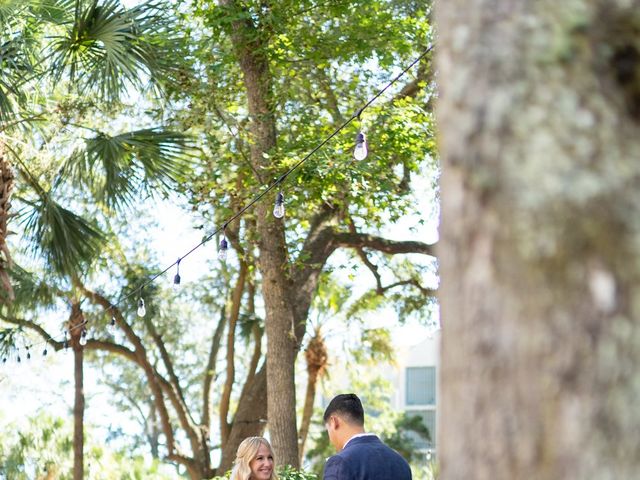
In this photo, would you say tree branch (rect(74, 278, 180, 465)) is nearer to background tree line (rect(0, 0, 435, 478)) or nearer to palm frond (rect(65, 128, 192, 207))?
background tree line (rect(0, 0, 435, 478))

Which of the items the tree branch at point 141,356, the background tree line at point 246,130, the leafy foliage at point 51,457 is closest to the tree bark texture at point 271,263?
the background tree line at point 246,130

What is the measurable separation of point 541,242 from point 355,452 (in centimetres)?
337

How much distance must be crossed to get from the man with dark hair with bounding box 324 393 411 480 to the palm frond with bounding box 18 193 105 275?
7.21 metres

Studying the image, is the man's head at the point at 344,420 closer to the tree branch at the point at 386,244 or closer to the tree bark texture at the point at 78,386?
the tree branch at the point at 386,244

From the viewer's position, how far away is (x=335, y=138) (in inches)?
470

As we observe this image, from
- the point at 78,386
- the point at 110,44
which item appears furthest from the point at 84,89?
the point at 78,386

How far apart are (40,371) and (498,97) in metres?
26.5

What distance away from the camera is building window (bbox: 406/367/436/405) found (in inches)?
2667

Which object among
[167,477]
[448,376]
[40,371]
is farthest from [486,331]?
[40,371]

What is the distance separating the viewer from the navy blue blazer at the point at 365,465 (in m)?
5.07

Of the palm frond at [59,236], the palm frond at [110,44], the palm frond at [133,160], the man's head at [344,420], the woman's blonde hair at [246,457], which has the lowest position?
the woman's blonde hair at [246,457]

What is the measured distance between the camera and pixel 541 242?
6.34 ft

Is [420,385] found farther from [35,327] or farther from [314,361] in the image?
[35,327]

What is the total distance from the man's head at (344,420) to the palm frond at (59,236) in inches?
283
